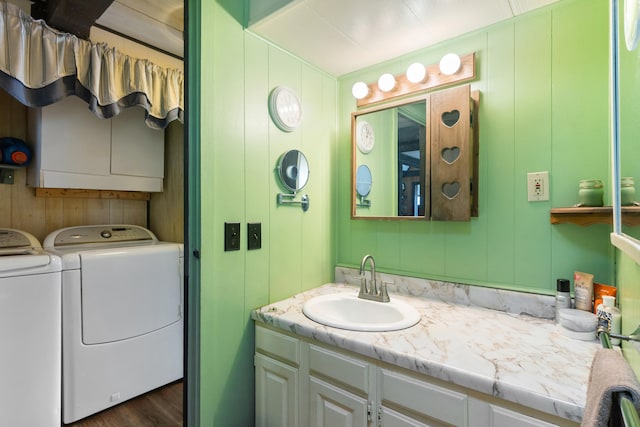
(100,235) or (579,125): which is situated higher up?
(579,125)

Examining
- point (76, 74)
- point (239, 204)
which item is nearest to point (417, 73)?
point (239, 204)

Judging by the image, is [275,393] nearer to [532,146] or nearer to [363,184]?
[363,184]

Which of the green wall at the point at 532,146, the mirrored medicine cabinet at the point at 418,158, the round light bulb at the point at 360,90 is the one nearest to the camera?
the green wall at the point at 532,146

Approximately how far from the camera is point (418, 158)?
154 cm

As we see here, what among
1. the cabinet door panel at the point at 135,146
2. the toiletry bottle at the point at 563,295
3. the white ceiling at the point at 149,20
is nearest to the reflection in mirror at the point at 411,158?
the toiletry bottle at the point at 563,295

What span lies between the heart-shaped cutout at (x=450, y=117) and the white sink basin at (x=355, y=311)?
856mm

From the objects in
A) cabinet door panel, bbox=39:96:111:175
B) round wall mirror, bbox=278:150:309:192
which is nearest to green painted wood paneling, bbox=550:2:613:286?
round wall mirror, bbox=278:150:309:192

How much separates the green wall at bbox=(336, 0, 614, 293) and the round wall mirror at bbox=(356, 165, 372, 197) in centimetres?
38

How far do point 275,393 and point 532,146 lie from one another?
151 cm

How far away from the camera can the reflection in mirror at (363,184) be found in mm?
1766

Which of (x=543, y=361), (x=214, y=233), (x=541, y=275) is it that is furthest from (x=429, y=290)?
(x=214, y=233)

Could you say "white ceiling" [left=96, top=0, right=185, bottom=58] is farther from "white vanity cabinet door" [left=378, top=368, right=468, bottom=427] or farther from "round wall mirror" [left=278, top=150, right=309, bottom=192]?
"white vanity cabinet door" [left=378, top=368, right=468, bottom=427]

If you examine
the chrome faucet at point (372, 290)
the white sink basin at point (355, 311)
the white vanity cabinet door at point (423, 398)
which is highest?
the chrome faucet at point (372, 290)

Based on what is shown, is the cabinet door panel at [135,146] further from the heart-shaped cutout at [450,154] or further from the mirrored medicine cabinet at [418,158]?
the heart-shaped cutout at [450,154]
